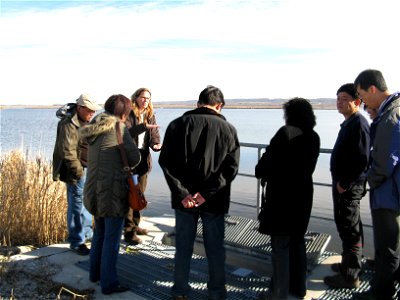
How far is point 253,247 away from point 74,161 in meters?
2.19

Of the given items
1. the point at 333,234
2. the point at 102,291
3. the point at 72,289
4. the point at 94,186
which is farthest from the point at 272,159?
the point at 333,234

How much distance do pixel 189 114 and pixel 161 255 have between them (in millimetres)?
2019

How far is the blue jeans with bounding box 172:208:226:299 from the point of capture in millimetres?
3707

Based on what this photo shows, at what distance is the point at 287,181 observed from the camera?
3.60 meters

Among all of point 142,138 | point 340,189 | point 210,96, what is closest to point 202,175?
point 210,96

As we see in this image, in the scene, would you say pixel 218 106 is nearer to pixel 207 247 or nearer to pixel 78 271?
pixel 207 247

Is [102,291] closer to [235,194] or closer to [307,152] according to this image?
[307,152]

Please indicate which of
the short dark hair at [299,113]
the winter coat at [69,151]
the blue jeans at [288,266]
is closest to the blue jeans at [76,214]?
the winter coat at [69,151]

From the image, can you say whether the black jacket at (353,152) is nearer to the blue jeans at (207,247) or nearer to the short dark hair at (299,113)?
the short dark hair at (299,113)

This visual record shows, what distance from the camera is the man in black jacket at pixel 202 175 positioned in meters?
3.63

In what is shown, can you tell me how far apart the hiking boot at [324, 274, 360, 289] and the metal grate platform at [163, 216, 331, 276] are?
322mm

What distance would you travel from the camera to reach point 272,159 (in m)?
3.59

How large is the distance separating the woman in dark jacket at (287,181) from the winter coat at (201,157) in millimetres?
312

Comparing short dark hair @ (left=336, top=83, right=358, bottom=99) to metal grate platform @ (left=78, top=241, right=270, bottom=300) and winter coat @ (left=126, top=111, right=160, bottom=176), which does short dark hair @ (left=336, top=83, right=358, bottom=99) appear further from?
winter coat @ (left=126, top=111, right=160, bottom=176)
